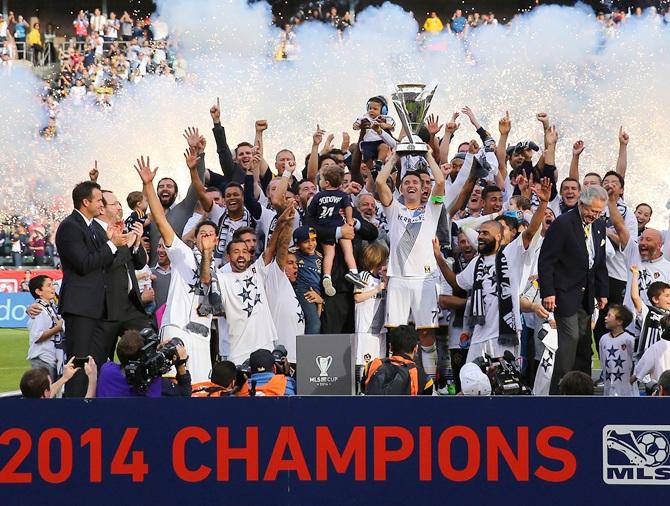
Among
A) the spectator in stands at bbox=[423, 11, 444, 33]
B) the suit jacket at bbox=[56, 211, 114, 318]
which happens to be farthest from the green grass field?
the spectator in stands at bbox=[423, 11, 444, 33]

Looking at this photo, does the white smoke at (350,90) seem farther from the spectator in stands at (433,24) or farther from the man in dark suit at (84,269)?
the man in dark suit at (84,269)

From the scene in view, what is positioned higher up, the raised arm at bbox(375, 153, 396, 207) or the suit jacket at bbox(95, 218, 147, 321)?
the raised arm at bbox(375, 153, 396, 207)

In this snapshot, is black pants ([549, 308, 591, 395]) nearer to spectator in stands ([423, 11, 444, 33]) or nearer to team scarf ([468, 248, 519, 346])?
team scarf ([468, 248, 519, 346])

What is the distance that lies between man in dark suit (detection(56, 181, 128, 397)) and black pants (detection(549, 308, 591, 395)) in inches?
116

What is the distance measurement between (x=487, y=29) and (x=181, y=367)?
24753 mm

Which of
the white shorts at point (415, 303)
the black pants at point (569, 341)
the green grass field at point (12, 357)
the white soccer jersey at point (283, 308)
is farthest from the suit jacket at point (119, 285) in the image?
the green grass field at point (12, 357)

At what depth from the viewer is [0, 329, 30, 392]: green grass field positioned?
496 inches

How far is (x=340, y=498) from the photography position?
5.64 m

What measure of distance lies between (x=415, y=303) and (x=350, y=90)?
858 inches

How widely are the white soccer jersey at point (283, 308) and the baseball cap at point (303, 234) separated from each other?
0.40 metres

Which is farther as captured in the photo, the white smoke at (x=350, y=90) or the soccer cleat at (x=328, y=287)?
the white smoke at (x=350, y=90)

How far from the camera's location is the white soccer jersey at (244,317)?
8.51 metres

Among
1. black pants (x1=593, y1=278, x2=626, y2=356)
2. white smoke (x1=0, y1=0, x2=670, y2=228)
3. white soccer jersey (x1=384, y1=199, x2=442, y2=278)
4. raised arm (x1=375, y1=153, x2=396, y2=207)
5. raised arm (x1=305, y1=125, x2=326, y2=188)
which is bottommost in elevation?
black pants (x1=593, y1=278, x2=626, y2=356)

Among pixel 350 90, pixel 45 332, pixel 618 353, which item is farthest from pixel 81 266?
pixel 350 90
